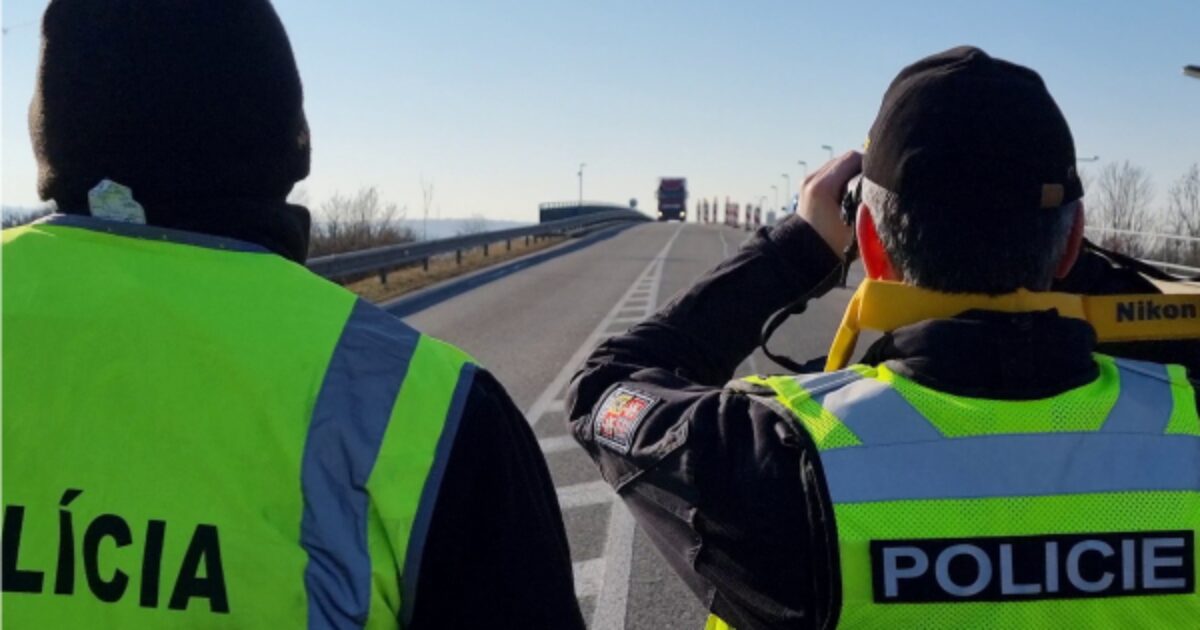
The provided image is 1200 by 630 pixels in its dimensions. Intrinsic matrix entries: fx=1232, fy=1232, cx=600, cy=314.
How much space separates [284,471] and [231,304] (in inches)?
8.3

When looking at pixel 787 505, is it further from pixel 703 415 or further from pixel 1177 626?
pixel 1177 626

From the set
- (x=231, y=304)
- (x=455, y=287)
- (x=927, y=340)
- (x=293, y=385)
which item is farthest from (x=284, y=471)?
(x=455, y=287)

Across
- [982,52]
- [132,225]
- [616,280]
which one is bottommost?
[616,280]

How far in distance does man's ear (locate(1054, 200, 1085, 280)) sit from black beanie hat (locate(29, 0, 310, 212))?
1.14 metres

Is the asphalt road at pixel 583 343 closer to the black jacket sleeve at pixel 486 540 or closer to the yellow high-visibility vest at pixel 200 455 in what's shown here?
the black jacket sleeve at pixel 486 540

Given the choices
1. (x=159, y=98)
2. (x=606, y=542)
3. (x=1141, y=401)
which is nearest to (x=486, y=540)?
(x=159, y=98)

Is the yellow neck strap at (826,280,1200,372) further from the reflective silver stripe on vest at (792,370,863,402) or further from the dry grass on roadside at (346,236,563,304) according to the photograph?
the dry grass on roadside at (346,236,563,304)

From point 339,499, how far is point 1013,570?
880mm

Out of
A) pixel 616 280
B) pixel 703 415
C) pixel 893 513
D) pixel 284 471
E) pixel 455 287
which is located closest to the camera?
pixel 284 471

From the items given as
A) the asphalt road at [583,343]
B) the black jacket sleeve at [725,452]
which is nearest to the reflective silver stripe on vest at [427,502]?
the black jacket sleeve at [725,452]

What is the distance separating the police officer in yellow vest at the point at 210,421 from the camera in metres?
1.39

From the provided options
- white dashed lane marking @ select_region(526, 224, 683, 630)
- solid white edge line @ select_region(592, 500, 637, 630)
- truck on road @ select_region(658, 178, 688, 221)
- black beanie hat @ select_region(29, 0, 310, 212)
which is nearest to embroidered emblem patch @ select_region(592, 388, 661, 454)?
black beanie hat @ select_region(29, 0, 310, 212)

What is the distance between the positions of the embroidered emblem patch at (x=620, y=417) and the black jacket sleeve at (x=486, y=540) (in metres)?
0.36

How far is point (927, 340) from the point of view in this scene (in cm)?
172
